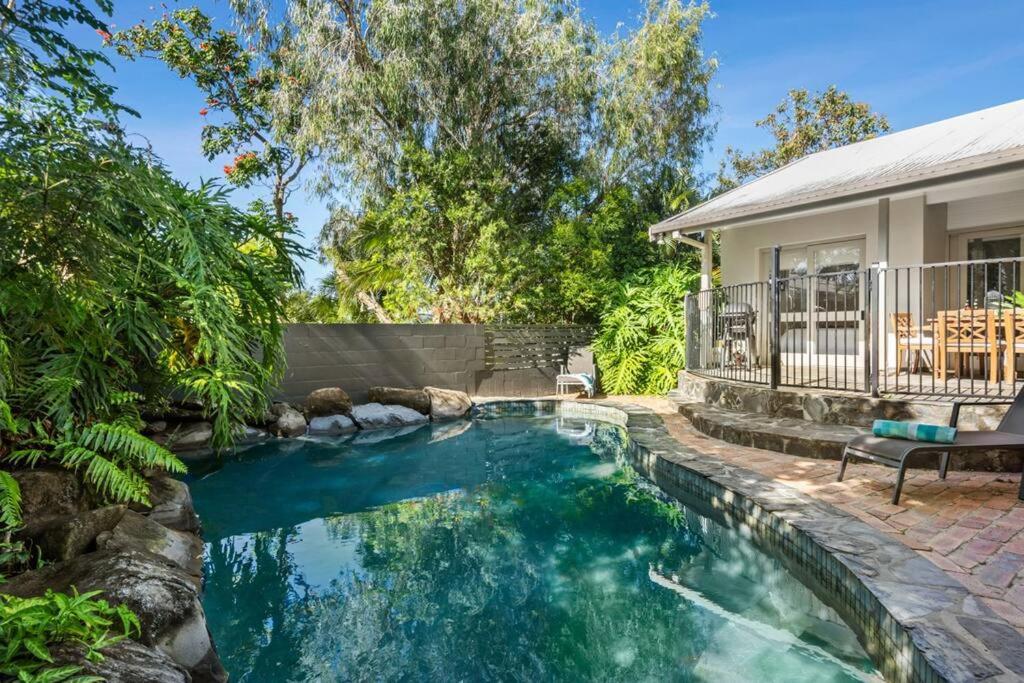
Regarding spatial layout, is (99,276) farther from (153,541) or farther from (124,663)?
(153,541)

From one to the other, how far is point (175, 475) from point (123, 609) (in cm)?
Result: 470

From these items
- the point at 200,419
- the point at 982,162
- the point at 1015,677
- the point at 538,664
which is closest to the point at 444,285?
the point at 200,419

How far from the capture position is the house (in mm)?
6816

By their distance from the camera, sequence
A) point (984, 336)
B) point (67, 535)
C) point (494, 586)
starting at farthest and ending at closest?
1. point (984, 336)
2. point (494, 586)
3. point (67, 535)

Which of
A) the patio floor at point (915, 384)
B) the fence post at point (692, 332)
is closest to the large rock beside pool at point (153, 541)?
the patio floor at point (915, 384)

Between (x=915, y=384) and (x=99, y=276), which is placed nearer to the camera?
(x=99, y=276)

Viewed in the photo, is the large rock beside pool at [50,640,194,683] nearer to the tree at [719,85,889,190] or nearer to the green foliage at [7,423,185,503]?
the green foliage at [7,423,185,503]

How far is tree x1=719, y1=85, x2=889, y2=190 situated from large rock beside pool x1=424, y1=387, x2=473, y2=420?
1578cm

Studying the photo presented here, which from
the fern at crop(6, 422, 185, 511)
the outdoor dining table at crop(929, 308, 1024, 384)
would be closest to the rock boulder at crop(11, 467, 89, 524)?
the fern at crop(6, 422, 185, 511)

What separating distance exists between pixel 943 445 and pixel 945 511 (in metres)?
0.47

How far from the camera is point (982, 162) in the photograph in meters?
6.45

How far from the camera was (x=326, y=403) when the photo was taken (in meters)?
10.1

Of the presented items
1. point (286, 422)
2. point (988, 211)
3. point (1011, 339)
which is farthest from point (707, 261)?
point (286, 422)

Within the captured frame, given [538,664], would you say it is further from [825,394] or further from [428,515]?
[825,394]
